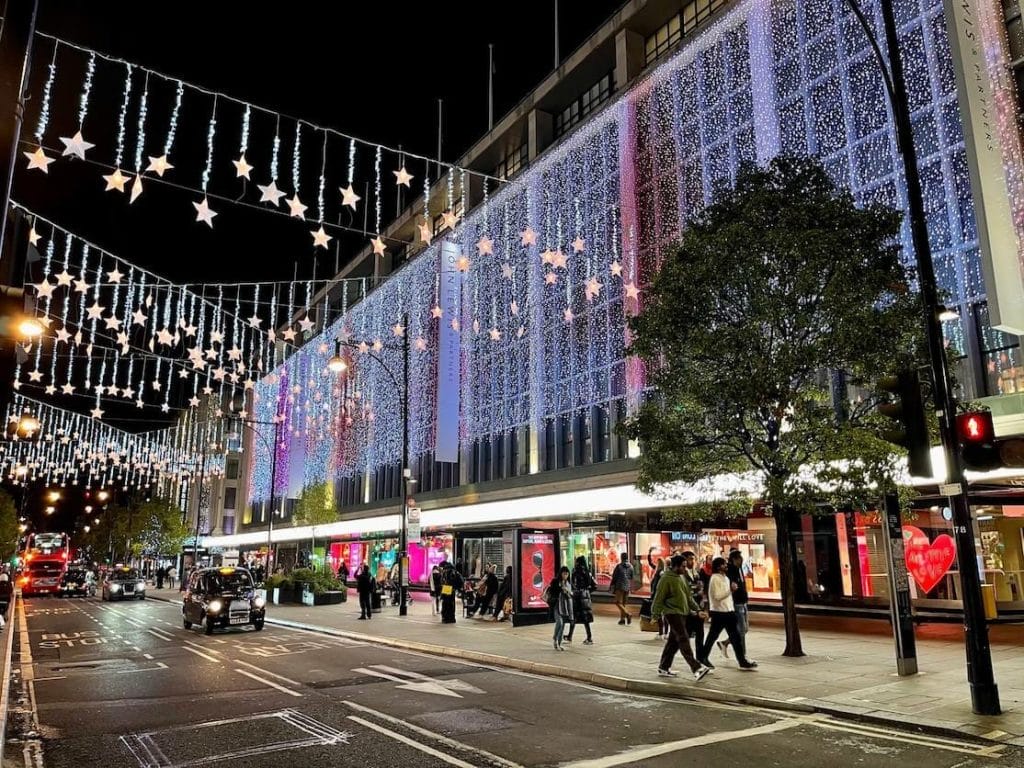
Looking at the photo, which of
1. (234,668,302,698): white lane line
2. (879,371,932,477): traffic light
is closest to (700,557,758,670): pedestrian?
(879,371,932,477): traffic light

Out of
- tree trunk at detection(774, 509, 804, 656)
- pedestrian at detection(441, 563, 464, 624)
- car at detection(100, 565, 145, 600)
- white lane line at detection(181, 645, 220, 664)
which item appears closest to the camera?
tree trunk at detection(774, 509, 804, 656)

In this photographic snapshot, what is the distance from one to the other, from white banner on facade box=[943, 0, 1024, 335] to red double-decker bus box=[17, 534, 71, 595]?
54.3 m

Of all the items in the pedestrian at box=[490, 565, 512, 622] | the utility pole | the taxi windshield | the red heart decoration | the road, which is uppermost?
the utility pole

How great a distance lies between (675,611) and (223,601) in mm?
14682

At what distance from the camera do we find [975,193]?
13.2 metres

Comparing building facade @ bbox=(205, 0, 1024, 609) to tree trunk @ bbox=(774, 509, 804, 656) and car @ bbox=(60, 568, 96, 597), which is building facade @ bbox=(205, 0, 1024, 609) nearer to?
tree trunk @ bbox=(774, 509, 804, 656)

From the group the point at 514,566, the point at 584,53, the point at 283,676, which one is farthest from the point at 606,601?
the point at 584,53

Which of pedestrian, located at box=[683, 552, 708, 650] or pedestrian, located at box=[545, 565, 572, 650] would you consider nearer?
pedestrian, located at box=[683, 552, 708, 650]

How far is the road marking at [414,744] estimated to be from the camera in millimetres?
7145

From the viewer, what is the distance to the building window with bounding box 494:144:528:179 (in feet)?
123

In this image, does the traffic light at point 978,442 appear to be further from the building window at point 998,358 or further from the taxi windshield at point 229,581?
the taxi windshield at point 229,581

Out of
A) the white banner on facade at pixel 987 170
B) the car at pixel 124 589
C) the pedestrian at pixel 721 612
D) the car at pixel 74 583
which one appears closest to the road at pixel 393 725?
the pedestrian at pixel 721 612

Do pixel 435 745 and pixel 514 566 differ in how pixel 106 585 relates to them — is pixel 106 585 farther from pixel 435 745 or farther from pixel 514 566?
pixel 435 745

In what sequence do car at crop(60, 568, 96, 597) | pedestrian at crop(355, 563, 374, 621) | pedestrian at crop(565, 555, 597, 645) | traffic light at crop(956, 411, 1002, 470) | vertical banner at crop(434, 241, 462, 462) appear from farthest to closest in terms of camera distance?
car at crop(60, 568, 96, 597) < vertical banner at crop(434, 241, 462, 462) < pedestrian at crop(355, 563, 374, 621) < pedestrian at crop(565, 555, 597, 645) < traffic light at crop(956, 411, 1002, 470)
